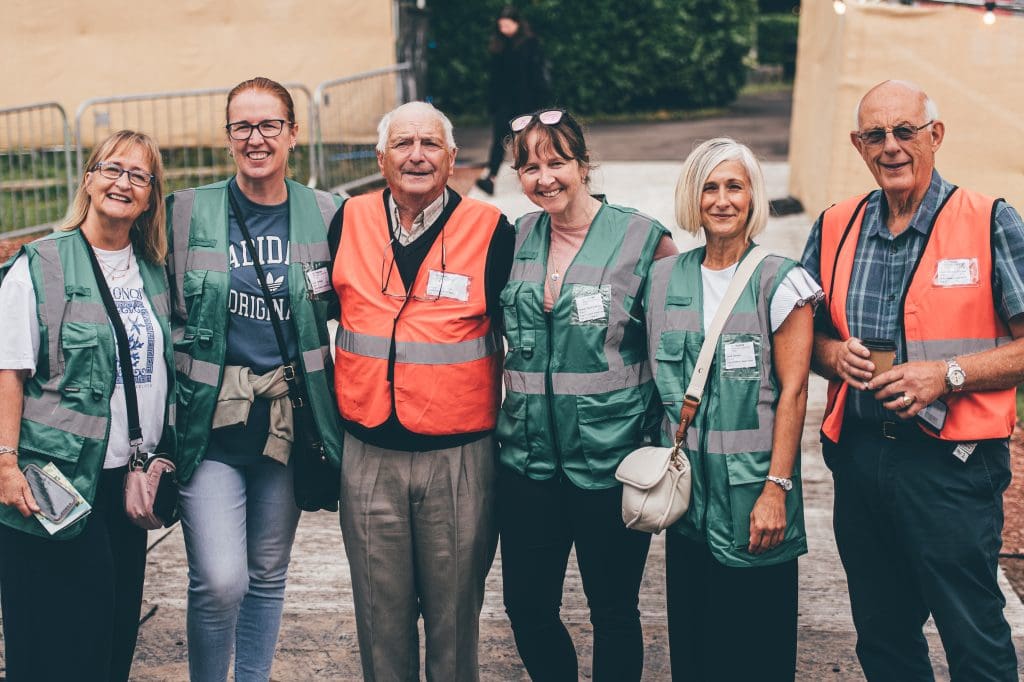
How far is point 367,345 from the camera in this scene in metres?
3.18

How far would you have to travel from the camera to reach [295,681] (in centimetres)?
385

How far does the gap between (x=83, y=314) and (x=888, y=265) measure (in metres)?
2.30

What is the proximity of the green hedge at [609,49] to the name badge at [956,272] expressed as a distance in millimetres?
14839

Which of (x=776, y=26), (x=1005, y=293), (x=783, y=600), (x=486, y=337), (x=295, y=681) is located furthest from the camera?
(x=776, y=26)

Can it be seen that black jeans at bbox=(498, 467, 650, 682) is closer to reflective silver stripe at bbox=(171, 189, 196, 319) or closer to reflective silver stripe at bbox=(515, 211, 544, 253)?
reflective silver stripe at bbox=(515, 211, 544, 253)

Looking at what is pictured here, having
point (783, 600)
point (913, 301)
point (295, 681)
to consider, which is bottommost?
point (295, 681)

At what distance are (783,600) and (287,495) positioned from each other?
1.58 meters

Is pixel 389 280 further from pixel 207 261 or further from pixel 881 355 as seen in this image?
pixel 881 355

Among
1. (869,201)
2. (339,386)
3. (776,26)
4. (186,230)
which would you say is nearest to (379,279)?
(339,386)

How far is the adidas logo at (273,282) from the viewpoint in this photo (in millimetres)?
3246

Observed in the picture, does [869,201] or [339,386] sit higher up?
[869,201]

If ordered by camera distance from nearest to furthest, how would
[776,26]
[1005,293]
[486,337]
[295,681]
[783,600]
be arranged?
[1005,293] < [783,600] < [486,337] < [295,681] < [776,26]

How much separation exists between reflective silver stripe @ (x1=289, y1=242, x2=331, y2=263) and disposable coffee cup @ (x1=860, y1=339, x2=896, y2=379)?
167cm

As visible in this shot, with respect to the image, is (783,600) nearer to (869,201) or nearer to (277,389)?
(869,201)
